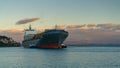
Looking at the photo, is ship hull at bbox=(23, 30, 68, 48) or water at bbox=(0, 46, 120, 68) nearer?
water at bbox=(0, 46, 120, 68)

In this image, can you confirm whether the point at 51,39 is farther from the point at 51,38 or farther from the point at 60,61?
the point at 60,61

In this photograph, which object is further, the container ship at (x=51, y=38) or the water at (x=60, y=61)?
the container ship at (x=51, y=38)

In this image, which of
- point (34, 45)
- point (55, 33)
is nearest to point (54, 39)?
point (55, 33)

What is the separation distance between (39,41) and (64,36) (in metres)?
12.3

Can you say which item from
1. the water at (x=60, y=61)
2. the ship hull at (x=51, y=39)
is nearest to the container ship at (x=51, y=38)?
the ship hull at (x=51, y=39)

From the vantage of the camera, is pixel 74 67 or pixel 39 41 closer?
pixel 74 67

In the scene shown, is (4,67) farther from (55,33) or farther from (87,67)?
(55,33)

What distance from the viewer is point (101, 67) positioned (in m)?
62.6

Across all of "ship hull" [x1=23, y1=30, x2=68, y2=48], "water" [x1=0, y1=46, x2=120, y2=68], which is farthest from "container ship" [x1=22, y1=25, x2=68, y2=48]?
"water" [x1=0, y1=46, x2=120, y2=68]

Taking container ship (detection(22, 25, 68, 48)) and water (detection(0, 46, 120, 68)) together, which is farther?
container ship (detection(22, 25, 68, 48))

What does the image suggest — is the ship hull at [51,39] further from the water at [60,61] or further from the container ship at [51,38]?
the water at [60,61]

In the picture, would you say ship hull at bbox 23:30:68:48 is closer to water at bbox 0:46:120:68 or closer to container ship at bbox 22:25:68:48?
container ship at bbox 22:25:68:48

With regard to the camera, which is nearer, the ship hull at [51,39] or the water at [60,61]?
the water at [60,61]

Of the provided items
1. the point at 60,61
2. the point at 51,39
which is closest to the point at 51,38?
the point at 51,39
